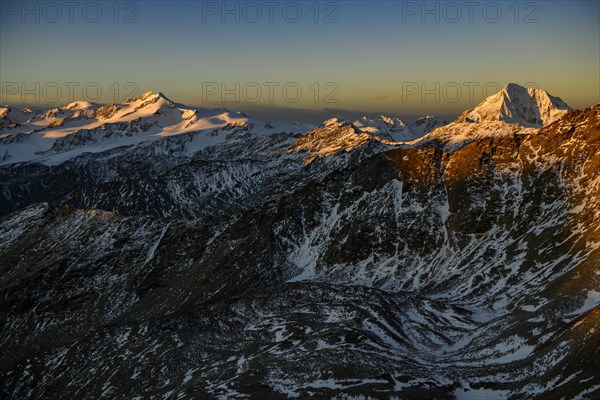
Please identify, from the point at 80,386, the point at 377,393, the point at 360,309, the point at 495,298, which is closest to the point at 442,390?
the point at 377,393

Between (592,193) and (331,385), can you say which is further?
(592,193)

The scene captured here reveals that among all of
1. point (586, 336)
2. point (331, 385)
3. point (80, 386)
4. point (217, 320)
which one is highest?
point (586, 336)

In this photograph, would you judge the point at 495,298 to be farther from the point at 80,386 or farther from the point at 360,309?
the point at 80,386

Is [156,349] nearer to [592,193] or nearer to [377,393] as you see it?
[377,393]

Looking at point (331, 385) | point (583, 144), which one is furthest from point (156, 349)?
point (583, 144)

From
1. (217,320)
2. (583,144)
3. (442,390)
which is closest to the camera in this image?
(442,390)

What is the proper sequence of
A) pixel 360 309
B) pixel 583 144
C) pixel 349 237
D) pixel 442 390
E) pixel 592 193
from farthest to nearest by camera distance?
pixel 349 237
pixel 583 144
pixel 592 193
pixel 360 309
pixel 442 390

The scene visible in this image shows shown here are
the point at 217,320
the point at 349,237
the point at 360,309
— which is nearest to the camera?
the point at 360,309

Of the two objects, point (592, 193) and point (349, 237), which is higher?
point (592, 193)

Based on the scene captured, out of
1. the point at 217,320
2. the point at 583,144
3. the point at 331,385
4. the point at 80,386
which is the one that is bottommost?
the point at 80,386
